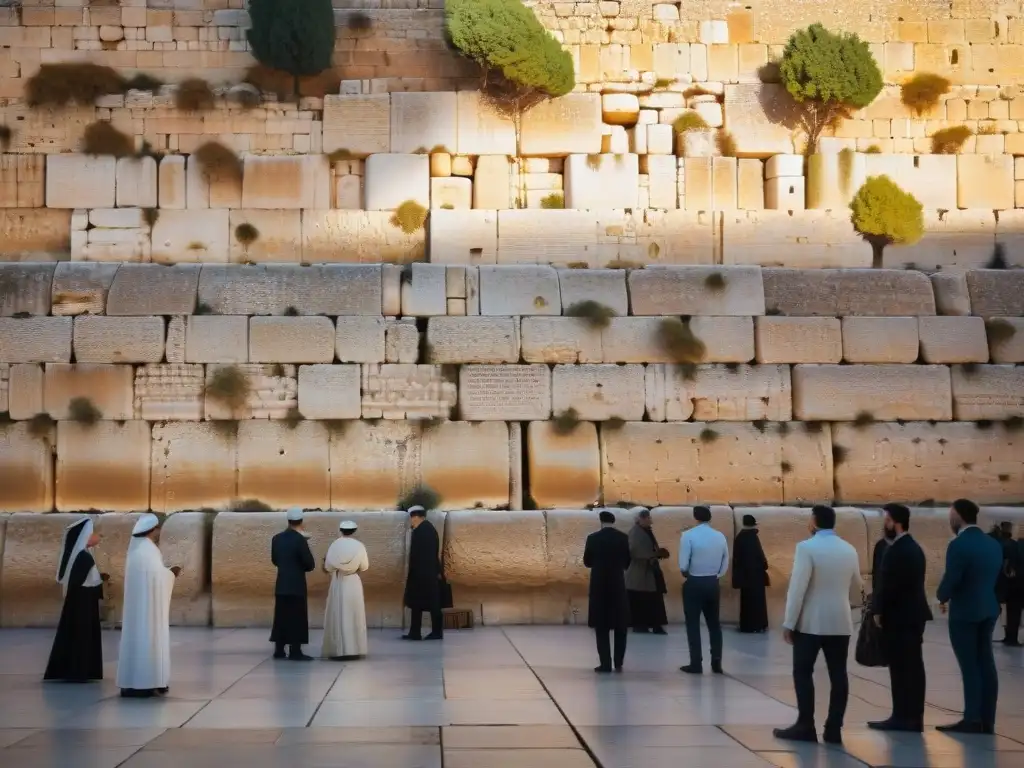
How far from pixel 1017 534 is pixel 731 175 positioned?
631cm

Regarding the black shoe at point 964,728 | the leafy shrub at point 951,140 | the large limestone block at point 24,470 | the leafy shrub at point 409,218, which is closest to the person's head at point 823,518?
the black shoe at point 964,728

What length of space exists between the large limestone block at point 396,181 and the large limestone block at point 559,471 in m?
4.40

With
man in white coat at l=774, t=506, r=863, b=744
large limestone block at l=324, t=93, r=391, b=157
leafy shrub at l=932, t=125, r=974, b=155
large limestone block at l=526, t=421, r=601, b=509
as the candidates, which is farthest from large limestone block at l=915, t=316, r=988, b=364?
man in white coat at l=774, t=506, r=863, b=744

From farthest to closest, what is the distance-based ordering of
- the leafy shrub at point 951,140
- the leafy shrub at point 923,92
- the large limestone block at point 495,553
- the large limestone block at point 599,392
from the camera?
the leafy shrub at point 923,92 < the leafy shrub at point 951,140 < the large limestone block at point 599,392 < the large limestone block at point 495,553

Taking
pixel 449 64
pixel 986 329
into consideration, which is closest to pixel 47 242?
pixel 449 64

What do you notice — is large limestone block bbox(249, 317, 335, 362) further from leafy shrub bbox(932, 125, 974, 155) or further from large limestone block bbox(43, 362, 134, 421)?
leafy shrub bbox(932, 125, 974, 155)

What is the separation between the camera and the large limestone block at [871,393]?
16.1 metres

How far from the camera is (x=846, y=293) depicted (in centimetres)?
1672

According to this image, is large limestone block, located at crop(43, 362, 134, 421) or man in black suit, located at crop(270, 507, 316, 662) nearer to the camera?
man in black suit, located at crop(270, 507, 316, 662)

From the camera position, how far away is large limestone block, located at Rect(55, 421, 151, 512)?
15398 millimetres

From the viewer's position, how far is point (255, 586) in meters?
14.7

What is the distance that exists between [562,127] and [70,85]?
700 centimetres

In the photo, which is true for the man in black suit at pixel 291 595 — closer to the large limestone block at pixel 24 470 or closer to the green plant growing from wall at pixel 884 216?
the large limestone block at pixel 24 470

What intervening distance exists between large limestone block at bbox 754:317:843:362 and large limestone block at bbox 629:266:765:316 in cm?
28
